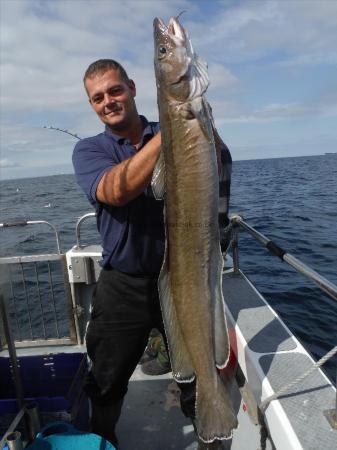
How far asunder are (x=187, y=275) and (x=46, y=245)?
16.0 m

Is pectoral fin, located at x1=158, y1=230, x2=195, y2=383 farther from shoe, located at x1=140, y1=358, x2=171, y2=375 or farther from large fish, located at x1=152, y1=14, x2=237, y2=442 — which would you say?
shoe, located at x1=140, y1=358, x2=171, y2=375

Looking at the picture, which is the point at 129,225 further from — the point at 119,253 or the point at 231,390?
the point at 231,390

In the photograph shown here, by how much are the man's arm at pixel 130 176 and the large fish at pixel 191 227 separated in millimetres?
125

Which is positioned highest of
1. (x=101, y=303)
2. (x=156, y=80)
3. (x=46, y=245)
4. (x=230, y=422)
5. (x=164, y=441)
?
(x=156, y=80)

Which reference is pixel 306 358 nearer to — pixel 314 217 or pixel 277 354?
pixel 277 354

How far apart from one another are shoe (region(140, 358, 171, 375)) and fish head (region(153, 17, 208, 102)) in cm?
355

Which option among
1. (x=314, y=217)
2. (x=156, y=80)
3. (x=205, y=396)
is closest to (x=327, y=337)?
(x=205, y=396)

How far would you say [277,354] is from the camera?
9.53ft

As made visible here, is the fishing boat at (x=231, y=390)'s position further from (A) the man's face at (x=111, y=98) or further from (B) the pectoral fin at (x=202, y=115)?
(A) the man's face at (x=111, y=98)

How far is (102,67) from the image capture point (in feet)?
9.91

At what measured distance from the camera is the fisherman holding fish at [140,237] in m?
2.16

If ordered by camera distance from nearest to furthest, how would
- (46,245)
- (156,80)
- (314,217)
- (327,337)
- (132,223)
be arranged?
1. (156,80)
2. (132,223)
3. (327,337)
4. (46,245)
5. (314,217)

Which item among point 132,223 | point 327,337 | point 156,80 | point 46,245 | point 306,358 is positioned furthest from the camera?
point 46,245

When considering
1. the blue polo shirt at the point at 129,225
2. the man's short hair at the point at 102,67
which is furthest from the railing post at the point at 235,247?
the man's short hair at the point at 102,67
